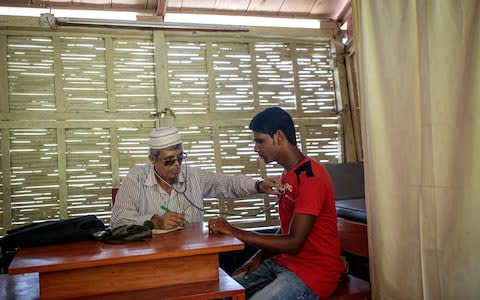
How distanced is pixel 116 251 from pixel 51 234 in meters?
0.49

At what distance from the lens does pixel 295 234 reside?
2.24 m

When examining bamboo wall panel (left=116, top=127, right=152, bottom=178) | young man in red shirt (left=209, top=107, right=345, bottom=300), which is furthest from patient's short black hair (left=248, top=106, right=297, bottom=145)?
bamboo wall panel (left=116, top=127, right=152, bottom=178)

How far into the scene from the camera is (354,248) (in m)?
3.44

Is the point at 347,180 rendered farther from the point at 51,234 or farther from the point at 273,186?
the point at 51,234

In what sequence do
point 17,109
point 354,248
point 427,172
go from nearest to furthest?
point 427,172 → point 354,248 → point 17,109

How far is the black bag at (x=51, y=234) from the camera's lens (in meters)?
2.22

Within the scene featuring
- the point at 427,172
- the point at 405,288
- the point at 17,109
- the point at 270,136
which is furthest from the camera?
the point at 17,109

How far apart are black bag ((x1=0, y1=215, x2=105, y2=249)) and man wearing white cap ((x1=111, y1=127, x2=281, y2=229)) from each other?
0.36m

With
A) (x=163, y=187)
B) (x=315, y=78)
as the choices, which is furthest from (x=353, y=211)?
(x=315, y=78)

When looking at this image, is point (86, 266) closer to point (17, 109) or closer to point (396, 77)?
point (396, 77)

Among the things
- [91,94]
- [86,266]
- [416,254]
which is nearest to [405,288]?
[416,254]

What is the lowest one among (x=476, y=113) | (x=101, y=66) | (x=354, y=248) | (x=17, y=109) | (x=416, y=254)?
(x=354, y=248)

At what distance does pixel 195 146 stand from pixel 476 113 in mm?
3808

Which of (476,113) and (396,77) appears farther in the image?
(396,77)
